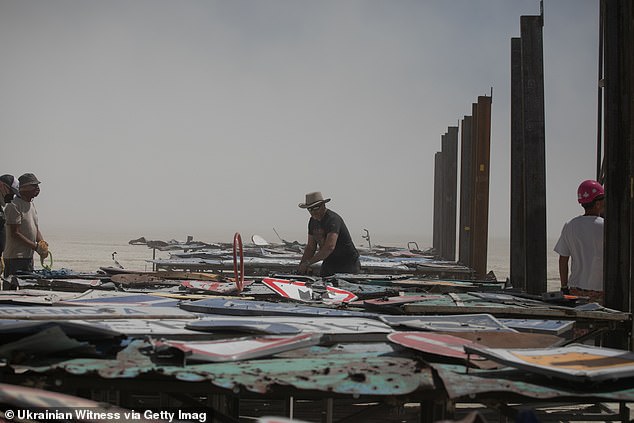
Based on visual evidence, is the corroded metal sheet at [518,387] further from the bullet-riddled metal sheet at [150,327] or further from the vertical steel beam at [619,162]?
the vertical steel beam at [619,162]

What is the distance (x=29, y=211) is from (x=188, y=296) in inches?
186

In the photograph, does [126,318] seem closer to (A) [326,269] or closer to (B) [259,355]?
(B) [259,355]

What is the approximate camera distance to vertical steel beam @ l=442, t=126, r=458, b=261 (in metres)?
22.2

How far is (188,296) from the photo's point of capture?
7000 millimetres

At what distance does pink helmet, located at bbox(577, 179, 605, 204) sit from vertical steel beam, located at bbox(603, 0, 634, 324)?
2.23 ft

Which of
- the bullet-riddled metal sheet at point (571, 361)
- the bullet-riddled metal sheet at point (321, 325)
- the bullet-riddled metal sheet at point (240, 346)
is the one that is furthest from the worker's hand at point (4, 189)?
the bullet-riddled metal sheet at point (571, 361)

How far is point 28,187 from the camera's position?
10.8 m

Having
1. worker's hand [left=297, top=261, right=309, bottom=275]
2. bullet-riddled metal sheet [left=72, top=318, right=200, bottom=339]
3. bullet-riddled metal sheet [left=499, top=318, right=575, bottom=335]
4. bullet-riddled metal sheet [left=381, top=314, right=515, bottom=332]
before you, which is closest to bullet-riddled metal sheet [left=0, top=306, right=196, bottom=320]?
bullet-riddled metal sheet [left=72, top=318, right=200, bottom=339]

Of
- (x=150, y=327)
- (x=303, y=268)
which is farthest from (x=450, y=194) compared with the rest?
(x=150, y=327)

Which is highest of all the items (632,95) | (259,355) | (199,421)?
(632,95)

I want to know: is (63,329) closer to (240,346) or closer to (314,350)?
(240,346)

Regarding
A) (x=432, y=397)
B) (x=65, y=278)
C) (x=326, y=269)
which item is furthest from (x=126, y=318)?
(x=326, y=269)

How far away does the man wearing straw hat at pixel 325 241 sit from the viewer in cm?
1069

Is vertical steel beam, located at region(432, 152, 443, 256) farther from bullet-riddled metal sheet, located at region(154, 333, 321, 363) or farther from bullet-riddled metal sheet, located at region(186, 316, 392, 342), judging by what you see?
bullet-riddled metal sheet, located at region(154, 333, 321, 363)
